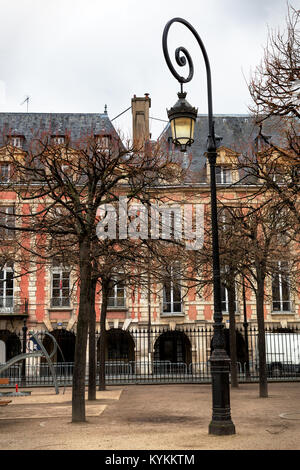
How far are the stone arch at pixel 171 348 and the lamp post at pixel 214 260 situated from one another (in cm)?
2383

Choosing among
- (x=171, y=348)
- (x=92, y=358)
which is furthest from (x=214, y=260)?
(x=171, y=348)

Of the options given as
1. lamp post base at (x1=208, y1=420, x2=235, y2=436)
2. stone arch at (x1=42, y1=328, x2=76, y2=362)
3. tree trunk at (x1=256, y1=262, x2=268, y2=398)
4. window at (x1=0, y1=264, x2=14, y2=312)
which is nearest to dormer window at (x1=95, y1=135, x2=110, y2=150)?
tree trunk at (x1=256, y1=262, x2=268, y2=398)

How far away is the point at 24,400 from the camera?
16438 millimetres

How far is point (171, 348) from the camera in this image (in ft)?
111

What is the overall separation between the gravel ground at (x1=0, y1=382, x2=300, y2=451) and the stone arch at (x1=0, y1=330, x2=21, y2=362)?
49.0ft

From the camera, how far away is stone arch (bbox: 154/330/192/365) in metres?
33.2

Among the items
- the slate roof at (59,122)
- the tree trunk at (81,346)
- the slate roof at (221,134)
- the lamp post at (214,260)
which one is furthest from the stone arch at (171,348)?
the lamp post at (214,260)

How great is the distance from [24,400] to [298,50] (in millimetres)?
12129

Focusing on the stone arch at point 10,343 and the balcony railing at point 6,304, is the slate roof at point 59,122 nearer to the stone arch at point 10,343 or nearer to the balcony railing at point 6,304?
the balcony railing at point 6,304

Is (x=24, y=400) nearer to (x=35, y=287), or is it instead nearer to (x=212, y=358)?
(x=212, y=358)

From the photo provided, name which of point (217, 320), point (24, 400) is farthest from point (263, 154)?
point (24, 400)

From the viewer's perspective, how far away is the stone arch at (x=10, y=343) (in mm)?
32100

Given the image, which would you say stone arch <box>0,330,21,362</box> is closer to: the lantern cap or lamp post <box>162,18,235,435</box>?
lamp post <box>162,18,235,435</box>

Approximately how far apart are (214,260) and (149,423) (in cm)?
366
